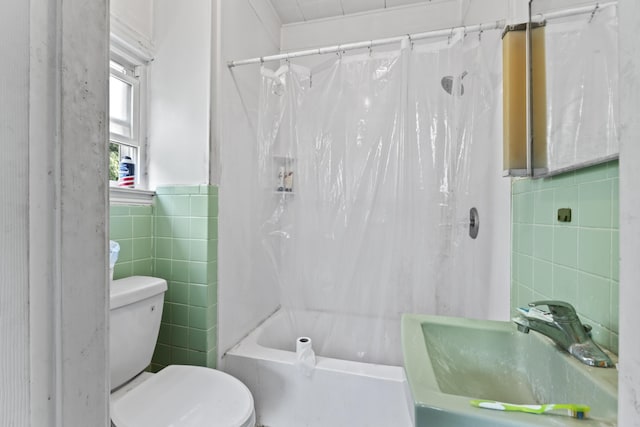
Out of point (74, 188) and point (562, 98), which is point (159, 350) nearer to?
point (74, 188)

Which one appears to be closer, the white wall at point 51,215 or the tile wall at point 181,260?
the white wall at point 51,215

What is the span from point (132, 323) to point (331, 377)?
0.87 m

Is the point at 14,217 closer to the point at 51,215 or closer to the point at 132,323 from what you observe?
the point at 51,215

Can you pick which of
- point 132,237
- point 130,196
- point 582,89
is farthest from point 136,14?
point 582,89

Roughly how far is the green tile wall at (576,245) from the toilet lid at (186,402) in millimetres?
1026

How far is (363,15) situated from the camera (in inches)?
79.5

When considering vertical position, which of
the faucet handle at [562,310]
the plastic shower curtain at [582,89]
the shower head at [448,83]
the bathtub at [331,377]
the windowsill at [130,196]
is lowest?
the bathtub at [331,377]

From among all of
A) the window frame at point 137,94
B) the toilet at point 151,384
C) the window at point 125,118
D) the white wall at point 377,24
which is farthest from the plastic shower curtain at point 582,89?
the window at point 125,118

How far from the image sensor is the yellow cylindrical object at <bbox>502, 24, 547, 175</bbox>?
92 centimetres

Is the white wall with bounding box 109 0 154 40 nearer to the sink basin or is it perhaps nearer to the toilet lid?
the toilet lid

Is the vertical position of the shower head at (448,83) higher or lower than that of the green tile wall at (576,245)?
higher

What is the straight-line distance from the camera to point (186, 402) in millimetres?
1032

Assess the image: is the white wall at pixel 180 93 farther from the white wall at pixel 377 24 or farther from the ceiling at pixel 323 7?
the white wall at pixel 377 24

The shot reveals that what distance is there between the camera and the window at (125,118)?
1.38 metres
